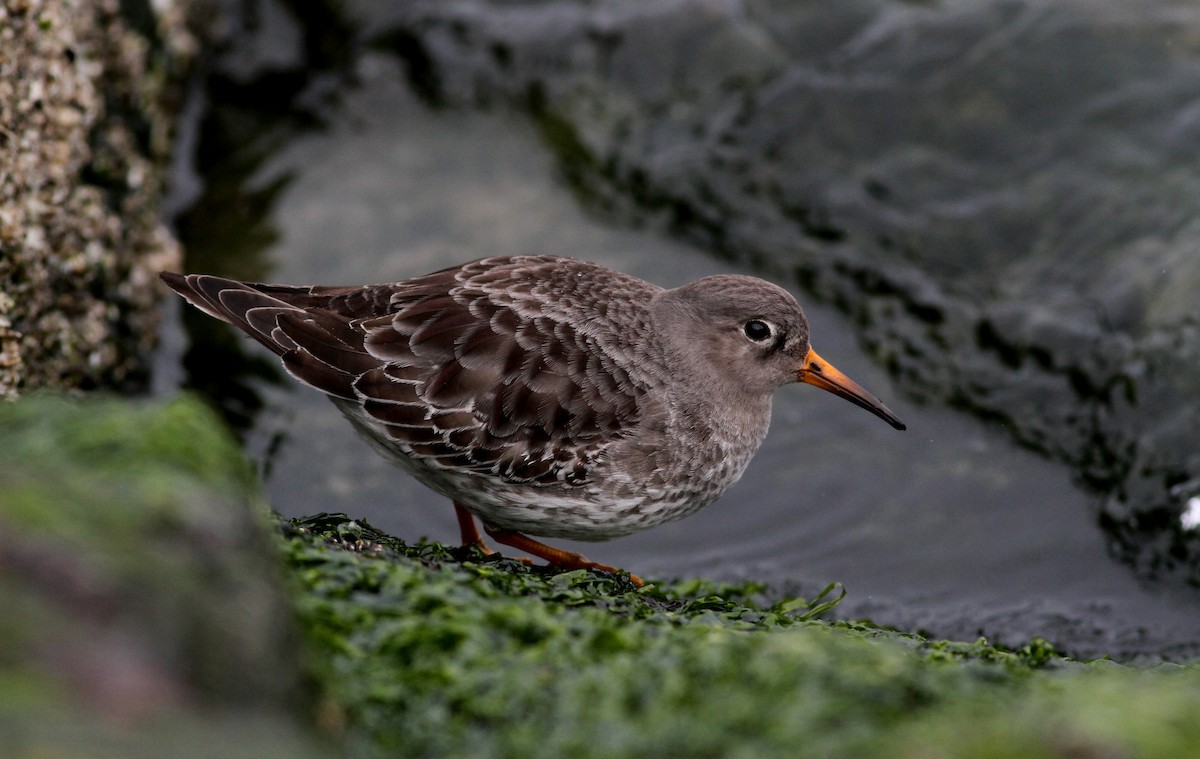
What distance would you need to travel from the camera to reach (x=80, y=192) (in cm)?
741

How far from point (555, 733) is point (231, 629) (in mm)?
953

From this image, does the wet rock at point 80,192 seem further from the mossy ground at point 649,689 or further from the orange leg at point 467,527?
the mossy ground at point 649,689

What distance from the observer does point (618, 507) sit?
19.5 ft

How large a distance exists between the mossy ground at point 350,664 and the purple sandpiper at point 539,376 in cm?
147

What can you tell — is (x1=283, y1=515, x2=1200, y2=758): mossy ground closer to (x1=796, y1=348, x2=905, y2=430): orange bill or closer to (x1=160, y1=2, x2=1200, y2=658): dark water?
(x1=796, y1=348, x2=905, y2=430): orange bill

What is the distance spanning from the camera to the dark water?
23.8 ft

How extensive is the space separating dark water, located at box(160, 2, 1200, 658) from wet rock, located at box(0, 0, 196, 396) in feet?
2.10

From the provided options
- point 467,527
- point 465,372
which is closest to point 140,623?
point 465,372

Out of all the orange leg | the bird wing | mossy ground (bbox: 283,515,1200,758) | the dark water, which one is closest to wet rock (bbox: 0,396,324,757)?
mossy ground (bbox: 283,515,1200,758)

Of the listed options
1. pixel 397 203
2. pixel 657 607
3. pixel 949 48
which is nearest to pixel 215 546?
pixel 657 607

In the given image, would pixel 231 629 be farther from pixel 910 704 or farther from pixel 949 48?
pixel 949 48

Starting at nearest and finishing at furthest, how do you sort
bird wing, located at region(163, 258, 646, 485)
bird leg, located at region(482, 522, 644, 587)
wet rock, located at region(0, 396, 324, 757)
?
wet rock, located at region(0, 396, 324, 757) → bird wing, located at region(163, 258, 646, 485) → bird leg, located at region(482, 522, 644, 587)

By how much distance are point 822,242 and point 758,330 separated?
3203mm

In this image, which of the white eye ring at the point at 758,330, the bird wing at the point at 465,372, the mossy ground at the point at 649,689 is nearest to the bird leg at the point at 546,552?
the bird wing at the point at 465,372
